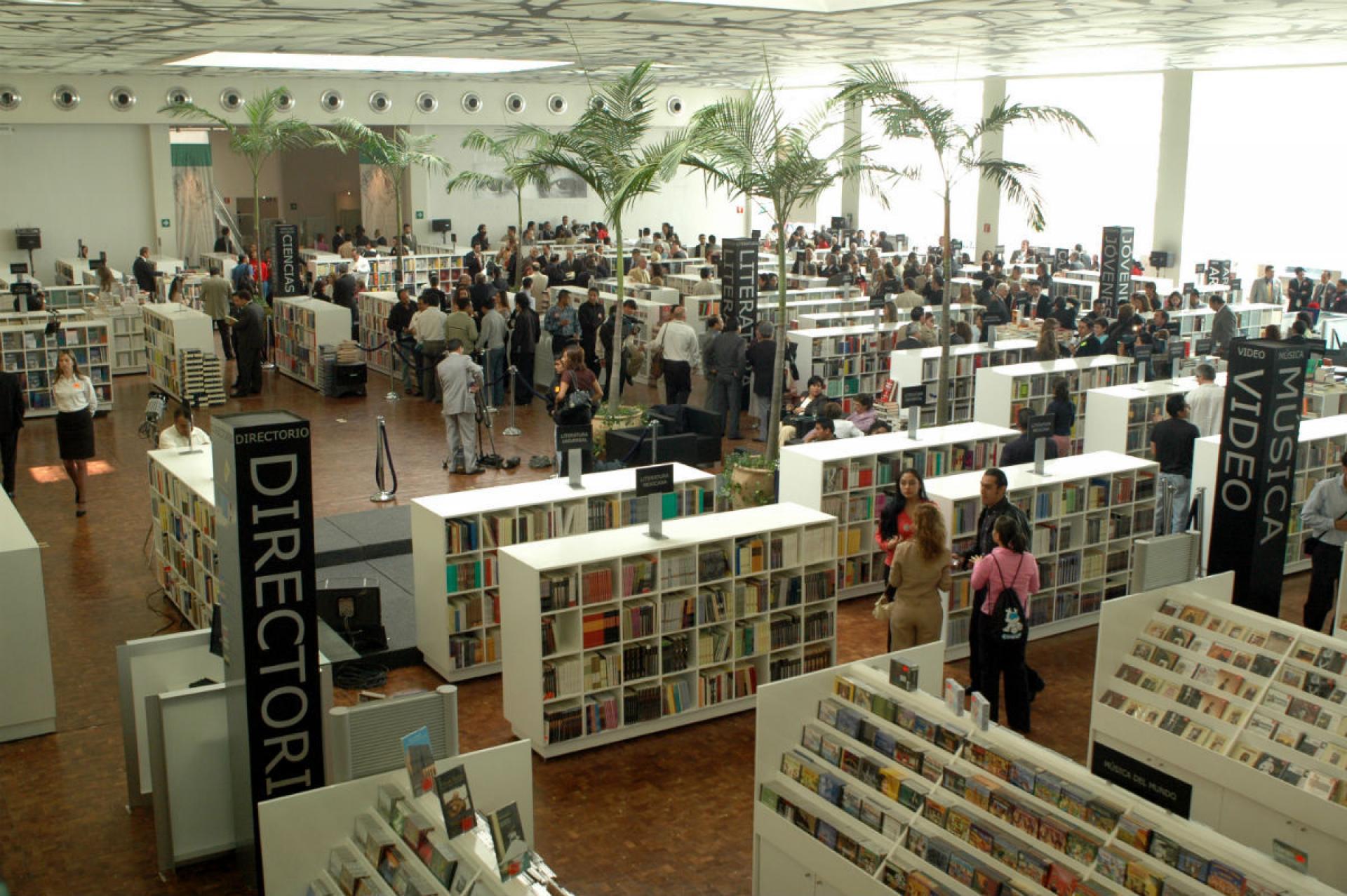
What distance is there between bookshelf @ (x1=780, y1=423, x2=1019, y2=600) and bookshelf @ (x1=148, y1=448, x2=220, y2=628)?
14.1ft

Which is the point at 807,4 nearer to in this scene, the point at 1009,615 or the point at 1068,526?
the point at 1068,526

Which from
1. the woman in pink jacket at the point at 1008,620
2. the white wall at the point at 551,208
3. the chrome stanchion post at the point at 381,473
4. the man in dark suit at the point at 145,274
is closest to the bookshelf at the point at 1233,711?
the woman in pink jacket at the point at 1008,620

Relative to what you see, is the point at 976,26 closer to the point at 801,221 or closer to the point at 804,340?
the point at 804,340

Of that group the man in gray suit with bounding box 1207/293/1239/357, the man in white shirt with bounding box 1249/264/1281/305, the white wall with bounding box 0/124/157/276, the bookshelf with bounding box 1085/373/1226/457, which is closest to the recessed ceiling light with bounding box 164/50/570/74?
the white wall with bounding box 0/124/157/276

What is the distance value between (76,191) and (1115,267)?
1942 centimetres

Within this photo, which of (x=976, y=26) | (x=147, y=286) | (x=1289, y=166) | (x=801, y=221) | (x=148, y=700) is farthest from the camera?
(x=801, y=221)

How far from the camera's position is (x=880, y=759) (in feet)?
18.7

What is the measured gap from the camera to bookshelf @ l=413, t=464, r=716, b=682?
855 cm

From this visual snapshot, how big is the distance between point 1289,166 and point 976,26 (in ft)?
39.3

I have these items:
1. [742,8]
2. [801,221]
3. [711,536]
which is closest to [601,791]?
[711,536]

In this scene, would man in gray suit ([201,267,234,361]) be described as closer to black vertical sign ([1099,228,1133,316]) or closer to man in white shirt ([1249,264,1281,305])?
black vertical sign ([1099,228,1133,316])

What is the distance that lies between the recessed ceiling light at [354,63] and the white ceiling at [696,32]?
2.85ft

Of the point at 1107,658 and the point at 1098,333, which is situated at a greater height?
the point at 1098,333

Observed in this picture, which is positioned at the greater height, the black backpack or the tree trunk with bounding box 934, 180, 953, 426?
the tree trunk with bounding box 934, 180, 953, 426
